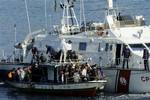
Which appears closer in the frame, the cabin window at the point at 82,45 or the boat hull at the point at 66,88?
the boat hull at the point at 66,88

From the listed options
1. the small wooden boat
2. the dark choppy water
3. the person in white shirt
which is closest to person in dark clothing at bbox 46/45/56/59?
the person in white shirt

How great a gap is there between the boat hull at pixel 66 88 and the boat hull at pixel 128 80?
982mm

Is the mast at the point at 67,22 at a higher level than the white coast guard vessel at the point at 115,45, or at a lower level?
higher

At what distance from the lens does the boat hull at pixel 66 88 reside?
51156 millimetres

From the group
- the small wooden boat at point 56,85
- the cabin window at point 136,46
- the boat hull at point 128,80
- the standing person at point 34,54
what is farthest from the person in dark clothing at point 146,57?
the standing person at point 34,54

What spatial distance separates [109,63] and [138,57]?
200 centimetres

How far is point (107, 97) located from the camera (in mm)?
51531

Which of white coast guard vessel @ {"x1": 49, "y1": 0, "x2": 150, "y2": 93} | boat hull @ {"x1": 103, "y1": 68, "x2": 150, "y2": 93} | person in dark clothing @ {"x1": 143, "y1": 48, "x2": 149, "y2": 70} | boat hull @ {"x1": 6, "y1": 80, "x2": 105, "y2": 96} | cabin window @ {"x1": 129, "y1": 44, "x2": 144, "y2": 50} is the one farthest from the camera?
cabin window @ {"x1": 129, "y1": 44, "x2": 144, "y2": 50}

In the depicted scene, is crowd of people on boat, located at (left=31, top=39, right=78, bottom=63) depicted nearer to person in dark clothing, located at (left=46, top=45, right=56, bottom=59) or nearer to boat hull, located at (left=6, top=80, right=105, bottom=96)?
person in dark clothing, located at (left=46, top=45, right=56, bottom=59)

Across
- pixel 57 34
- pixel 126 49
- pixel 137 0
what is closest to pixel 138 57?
pixel 126 49

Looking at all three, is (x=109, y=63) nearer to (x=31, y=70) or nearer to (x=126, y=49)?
(x=126, y=49)

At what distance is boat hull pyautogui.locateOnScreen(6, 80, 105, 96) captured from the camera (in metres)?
51.2

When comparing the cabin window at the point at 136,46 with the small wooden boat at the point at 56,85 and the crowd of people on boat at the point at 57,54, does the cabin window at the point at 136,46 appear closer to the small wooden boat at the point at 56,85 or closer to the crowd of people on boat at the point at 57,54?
the small wooden boat at the point at 56,85

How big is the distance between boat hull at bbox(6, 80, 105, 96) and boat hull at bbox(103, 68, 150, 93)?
0.98m
